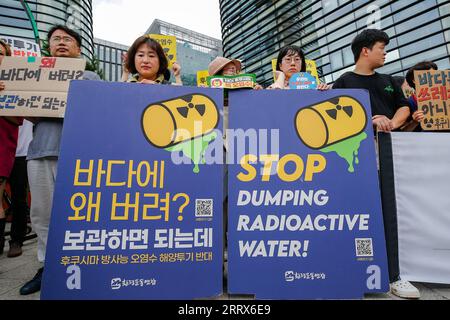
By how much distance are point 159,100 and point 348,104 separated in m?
1.24

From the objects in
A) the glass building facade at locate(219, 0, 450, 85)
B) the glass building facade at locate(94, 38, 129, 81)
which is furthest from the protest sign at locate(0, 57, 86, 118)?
the glass building facade at locate(94, 38, 129, 81)

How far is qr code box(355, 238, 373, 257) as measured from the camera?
140 centimetres

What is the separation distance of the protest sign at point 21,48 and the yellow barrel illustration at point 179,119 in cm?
317

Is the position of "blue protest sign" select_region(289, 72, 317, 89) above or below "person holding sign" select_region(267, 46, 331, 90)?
below

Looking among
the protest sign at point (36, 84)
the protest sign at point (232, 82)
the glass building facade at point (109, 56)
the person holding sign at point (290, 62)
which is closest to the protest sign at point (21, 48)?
the protest sign at point (36, 84)

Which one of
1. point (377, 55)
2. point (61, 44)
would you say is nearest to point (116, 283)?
point (61, 44)

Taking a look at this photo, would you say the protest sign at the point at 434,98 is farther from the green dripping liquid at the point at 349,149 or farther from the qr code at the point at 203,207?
the qr code at the point at 203,207

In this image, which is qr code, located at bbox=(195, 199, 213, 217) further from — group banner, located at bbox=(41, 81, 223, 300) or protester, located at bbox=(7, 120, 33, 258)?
protester, located at bbox=(7, 120, 33, 258)

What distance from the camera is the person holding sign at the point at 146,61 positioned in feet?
6.15

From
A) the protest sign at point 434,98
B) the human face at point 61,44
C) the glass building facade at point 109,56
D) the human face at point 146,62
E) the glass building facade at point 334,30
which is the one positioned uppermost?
the glass building facade at point 109,56

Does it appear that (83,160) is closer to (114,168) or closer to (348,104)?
(114,168)

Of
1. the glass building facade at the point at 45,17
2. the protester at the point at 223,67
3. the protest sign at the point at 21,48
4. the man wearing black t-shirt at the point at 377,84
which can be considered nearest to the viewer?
the man wearing black t-shirt at the point at 377,84

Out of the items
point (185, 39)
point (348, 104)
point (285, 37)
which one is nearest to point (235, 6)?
point (285, 37)

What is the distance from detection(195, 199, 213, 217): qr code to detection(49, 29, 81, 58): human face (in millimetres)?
1598
